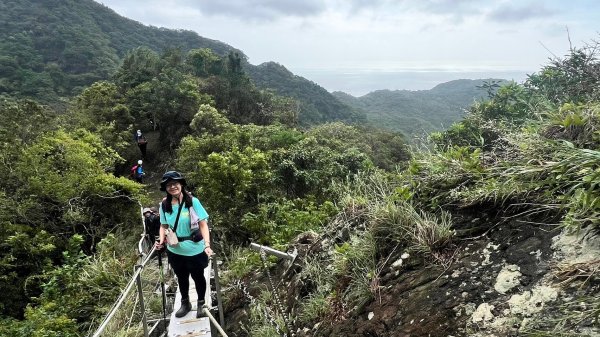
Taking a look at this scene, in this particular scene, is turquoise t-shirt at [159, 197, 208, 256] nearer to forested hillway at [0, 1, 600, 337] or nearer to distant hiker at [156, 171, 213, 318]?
distant hiker at [156, 171, 213, 318]

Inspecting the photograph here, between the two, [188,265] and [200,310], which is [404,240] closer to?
[188,265]

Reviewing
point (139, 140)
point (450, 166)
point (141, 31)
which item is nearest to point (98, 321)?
point (450, 166)

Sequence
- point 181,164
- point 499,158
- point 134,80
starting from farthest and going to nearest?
point 134,80 → point 181,164 → point 499,158

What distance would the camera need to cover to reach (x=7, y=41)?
79.7 meters

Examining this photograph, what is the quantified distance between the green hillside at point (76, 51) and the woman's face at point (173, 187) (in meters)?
52.1

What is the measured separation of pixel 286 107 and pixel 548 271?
3645cm

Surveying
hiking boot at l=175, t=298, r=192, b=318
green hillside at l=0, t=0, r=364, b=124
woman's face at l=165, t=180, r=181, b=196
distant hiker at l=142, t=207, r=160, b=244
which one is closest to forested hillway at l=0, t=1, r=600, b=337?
hiking boot at l=175, t=298, r=192, b=318

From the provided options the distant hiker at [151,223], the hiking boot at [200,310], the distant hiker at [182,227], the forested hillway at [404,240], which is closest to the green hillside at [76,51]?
the forested hillway at [404,240]

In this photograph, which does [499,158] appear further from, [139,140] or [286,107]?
[286,107]

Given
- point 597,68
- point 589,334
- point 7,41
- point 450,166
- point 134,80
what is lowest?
point 589,334

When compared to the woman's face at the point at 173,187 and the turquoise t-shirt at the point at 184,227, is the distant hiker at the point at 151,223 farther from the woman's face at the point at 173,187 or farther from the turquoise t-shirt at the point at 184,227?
the woman's face at the point at 173,187

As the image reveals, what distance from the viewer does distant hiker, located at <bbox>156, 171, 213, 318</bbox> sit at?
4199 mm

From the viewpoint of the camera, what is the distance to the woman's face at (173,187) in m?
4.16

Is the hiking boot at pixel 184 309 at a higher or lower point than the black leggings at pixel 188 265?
lower
